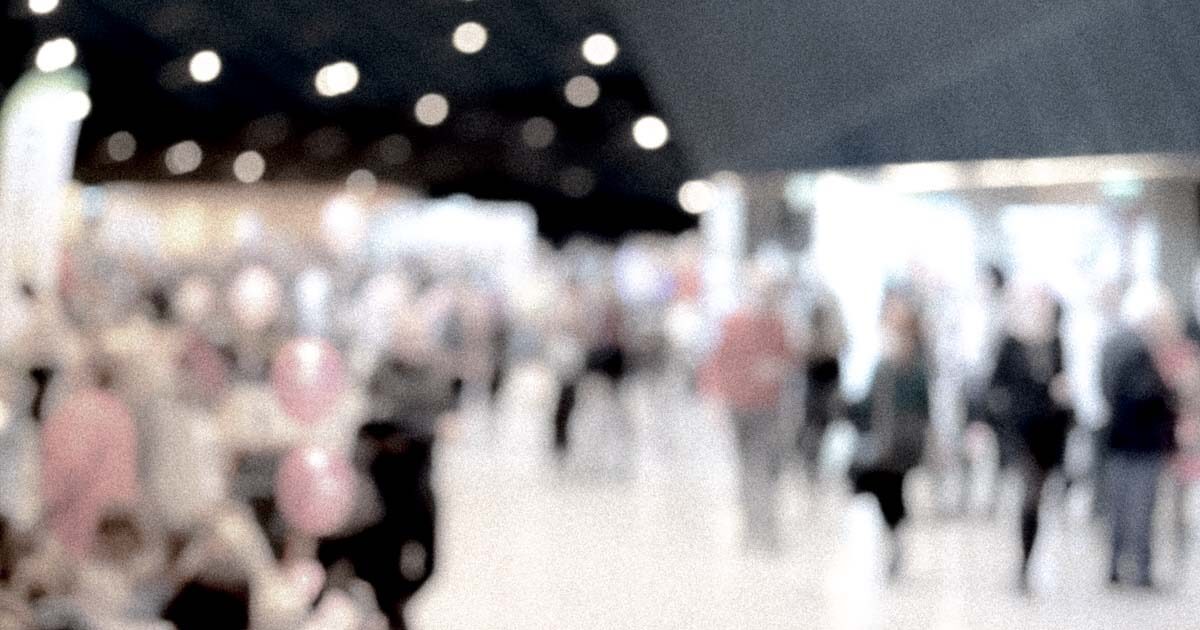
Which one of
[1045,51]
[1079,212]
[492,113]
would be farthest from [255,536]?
[492,113]

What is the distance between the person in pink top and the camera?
779 cm

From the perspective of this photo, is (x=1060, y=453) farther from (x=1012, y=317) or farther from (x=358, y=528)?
(x=358, y=528)

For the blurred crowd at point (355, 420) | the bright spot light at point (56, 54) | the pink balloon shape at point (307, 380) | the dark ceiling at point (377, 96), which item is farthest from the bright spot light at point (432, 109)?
the pink balloon shape at point (307, 380)

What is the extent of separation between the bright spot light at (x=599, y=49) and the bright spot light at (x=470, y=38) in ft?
4.08

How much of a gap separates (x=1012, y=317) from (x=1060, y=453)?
711 millimetres

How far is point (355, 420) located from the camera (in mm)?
5496

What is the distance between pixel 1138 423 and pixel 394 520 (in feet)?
12.9

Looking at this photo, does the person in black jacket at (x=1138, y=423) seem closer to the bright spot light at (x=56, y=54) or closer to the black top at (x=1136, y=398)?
the black top at (x=1136, y=398)

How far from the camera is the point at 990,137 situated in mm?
7953

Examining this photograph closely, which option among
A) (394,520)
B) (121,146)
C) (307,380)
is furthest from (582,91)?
(394,520)

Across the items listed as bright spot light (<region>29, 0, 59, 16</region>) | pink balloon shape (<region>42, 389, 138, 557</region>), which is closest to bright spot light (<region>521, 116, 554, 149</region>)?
bright spot light (<region>29, 0, 59, 16</region>)

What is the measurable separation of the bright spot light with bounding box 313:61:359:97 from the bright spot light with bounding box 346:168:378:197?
271 centimetres

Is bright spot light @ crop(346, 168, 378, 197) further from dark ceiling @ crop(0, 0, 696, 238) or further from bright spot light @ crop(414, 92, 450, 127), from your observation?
bright spot light @ crop(414, 92, 450, 127)

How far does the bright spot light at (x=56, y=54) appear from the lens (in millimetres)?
13312
